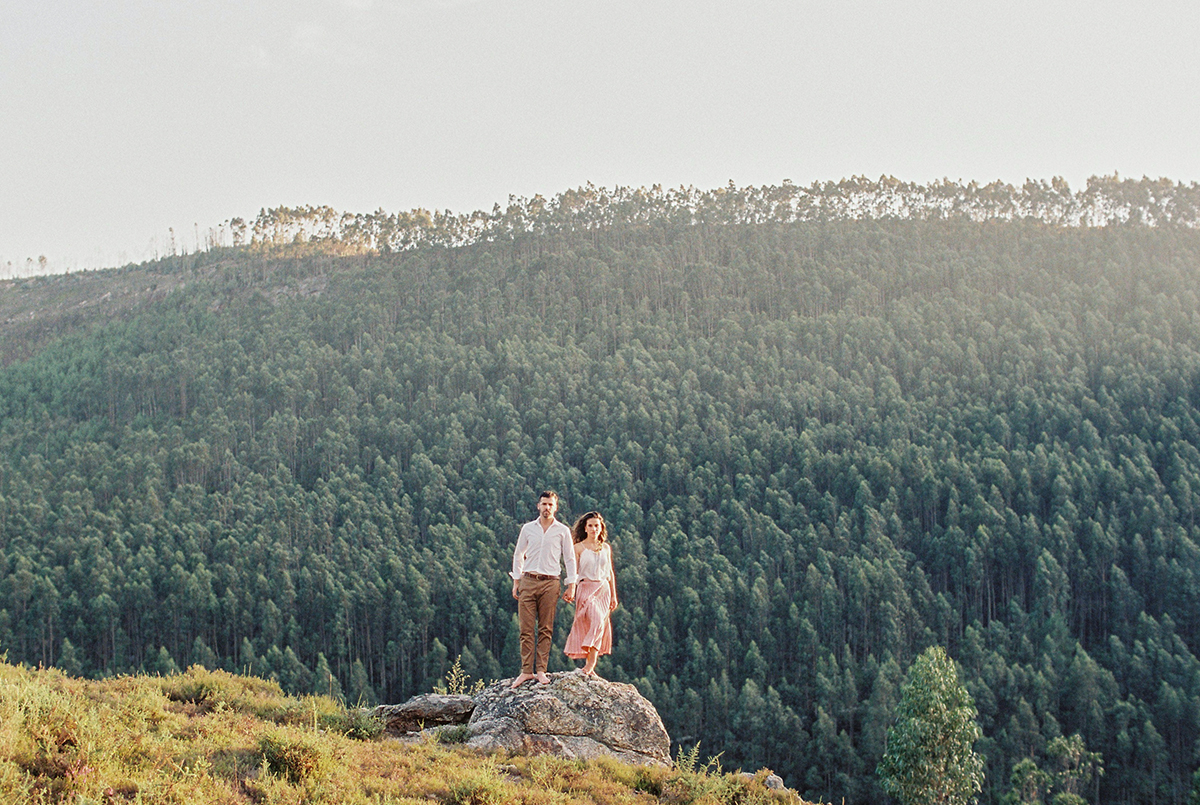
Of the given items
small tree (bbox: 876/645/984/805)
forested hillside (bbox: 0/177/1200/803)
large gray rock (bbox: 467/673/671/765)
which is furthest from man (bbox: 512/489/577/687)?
forested hillside (bbox: 0/177/1200/803)

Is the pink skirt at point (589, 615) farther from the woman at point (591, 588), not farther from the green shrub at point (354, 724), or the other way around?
the green shrub at point (354, 724)

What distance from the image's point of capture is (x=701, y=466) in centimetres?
9250

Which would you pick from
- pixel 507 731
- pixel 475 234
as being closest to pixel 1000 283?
pixel 475 234

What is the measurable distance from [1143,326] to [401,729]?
116183 mm

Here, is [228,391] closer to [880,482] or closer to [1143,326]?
[880,482]

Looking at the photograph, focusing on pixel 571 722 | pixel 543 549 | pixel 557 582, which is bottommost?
pixel 571 722

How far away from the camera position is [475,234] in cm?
15325

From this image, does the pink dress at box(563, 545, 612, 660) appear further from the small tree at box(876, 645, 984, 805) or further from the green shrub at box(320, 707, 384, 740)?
the small tree at box(876, 645, 984, 805)

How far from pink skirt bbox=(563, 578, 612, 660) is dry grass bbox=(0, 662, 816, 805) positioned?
7.08 feet

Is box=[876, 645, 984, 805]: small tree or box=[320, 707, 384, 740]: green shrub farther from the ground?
box=[320, 707, 384, 740]: green shrub

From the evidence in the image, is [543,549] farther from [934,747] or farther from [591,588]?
[934,747]

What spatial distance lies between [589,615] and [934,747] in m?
33.3

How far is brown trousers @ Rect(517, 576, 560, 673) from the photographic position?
12.5 meters

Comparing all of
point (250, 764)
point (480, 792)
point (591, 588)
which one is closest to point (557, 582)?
point (591, 588)
